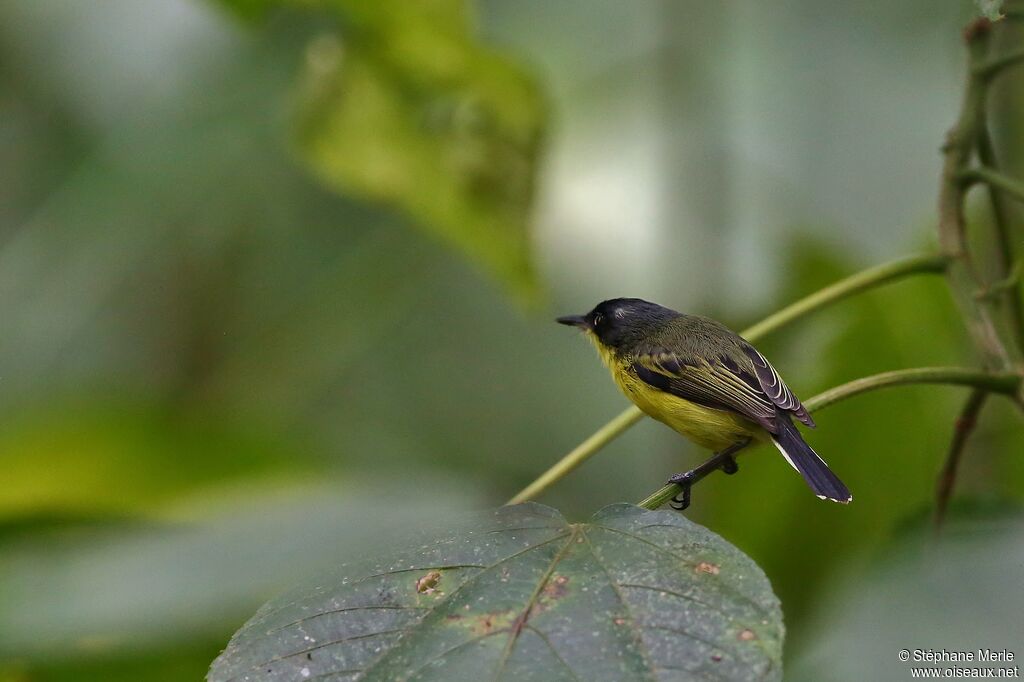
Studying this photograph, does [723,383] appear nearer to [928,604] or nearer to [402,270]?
[928,604]

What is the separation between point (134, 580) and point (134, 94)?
2.35 metres

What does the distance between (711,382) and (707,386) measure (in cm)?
1

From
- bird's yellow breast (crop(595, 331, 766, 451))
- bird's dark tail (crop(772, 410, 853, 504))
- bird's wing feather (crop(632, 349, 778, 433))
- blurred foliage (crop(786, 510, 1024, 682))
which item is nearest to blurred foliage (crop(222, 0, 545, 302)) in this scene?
bird's wing feather (crop(632, 349, 778, 433))

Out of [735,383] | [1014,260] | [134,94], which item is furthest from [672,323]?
[134,94]

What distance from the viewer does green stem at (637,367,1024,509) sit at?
1497 mm

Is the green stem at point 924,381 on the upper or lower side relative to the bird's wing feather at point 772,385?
lower

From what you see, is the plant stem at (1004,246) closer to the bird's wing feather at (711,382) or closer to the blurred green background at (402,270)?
the blurred green background at (402,270)

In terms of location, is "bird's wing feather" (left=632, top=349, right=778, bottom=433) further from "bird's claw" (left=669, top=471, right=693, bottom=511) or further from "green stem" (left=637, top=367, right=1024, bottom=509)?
"green stem" (left=637, top=367, right=1024, bottom=509)

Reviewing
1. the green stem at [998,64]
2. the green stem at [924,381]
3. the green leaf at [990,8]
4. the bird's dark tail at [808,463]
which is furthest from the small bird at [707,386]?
the green leaf at [990,8]

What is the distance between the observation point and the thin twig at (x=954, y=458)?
5.49 feet

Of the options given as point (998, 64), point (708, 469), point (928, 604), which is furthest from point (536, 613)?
point (998, 64)

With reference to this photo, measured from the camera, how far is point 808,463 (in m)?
1.84

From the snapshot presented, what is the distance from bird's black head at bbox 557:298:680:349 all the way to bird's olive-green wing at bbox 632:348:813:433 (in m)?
0.12

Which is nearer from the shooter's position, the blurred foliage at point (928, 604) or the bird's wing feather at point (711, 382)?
the blurred foliage at point (928, 604)
